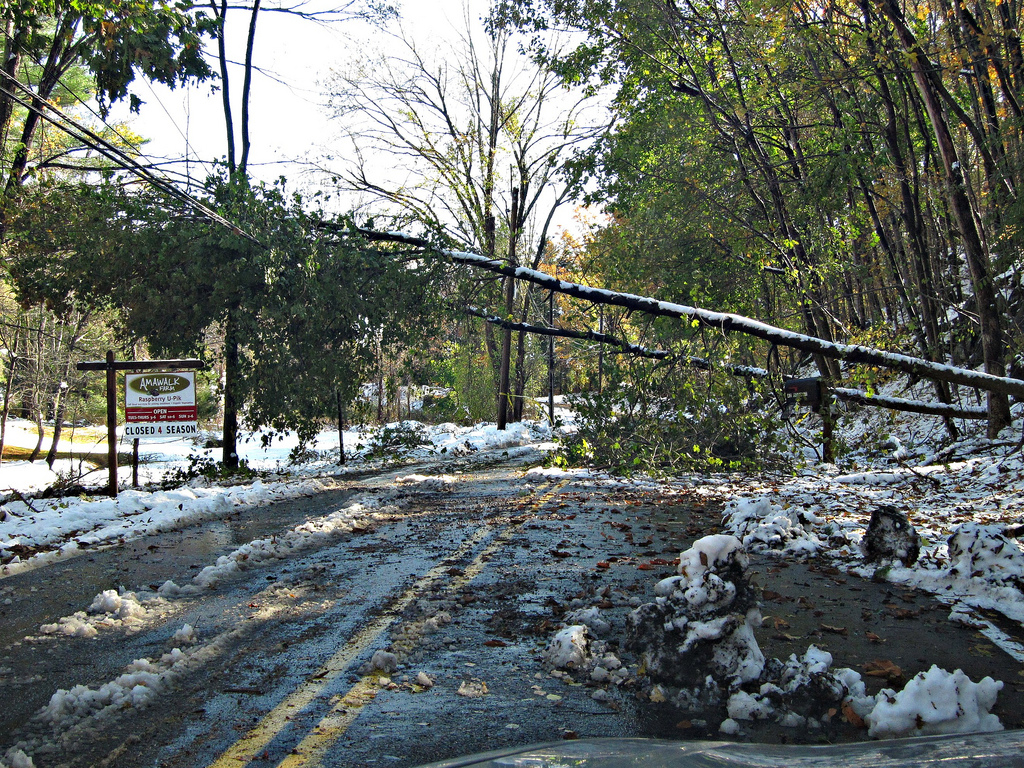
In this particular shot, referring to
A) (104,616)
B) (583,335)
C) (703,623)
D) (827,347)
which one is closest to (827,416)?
(827,347)

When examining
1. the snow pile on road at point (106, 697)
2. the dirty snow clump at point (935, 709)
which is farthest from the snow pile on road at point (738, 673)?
the snow pile on road at point (106, 697)

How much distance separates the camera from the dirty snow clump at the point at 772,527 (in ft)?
24.8

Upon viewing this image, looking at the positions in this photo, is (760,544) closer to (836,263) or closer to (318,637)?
(318,637)

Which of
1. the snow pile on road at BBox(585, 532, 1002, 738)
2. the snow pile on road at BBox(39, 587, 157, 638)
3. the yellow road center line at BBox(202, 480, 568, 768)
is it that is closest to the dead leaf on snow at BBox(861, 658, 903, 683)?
the snow pile on road at BBox(585, 532, 1002, 738)

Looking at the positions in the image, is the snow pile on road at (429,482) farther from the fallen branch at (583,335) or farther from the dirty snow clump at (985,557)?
the dirty snow clump at (985,557)

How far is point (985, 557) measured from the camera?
5.83m

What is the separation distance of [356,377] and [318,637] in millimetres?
9599

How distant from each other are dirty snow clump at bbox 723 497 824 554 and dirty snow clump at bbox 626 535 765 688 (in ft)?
9.81

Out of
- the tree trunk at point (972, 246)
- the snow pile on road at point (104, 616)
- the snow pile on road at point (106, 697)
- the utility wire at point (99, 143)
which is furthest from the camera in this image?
the tree trunk at point (972, 246)

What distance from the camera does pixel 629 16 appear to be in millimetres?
14602

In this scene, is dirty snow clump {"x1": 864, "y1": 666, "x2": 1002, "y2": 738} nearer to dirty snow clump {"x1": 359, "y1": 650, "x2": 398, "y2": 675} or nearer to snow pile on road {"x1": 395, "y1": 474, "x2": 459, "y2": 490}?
dirty snow clump {"x1": 359, "y1": 650, "x2": 398, "y2": 675}

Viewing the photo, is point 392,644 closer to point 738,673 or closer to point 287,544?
point 738,673

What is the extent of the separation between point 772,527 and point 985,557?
7.52 feet

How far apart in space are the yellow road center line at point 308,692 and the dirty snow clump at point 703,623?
5.58 ft
